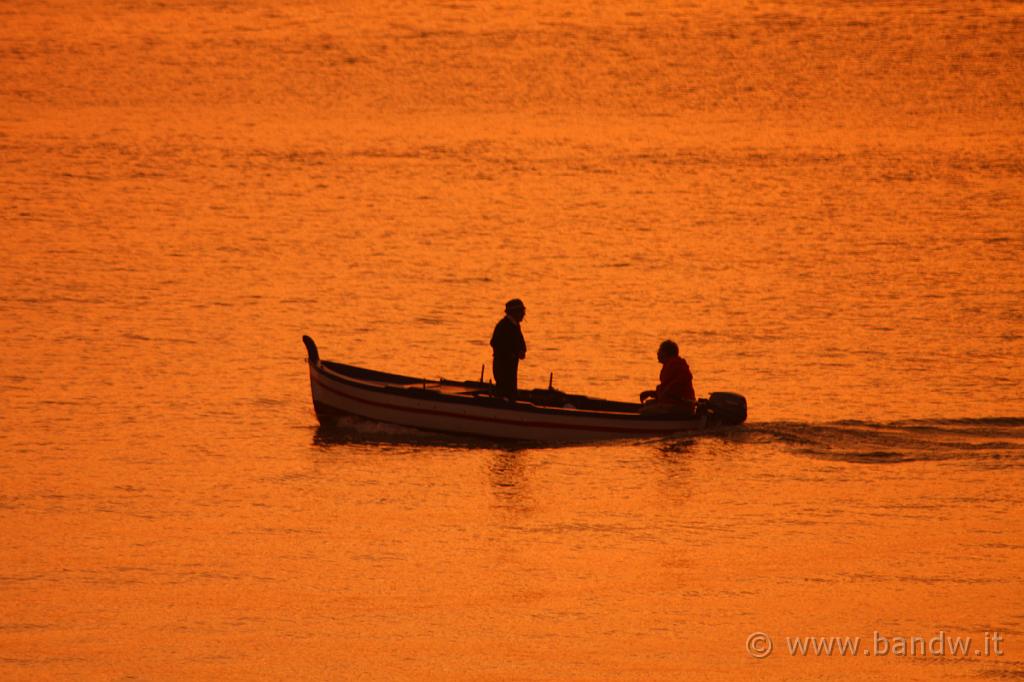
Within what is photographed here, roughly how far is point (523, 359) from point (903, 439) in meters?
6.10

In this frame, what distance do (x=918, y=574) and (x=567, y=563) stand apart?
138 inches

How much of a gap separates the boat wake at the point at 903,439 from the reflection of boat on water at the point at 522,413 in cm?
114

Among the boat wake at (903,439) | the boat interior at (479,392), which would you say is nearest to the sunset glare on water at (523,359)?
the boat wake at (903,439)

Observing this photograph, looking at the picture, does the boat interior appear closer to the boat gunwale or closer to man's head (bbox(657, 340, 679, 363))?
the boat gunwale

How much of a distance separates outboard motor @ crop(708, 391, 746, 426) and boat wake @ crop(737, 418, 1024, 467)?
77 cm

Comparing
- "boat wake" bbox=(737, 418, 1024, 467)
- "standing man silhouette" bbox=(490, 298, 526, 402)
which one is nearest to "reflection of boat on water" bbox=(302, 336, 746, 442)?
"standing man silhouette" bbox=(490, 298, 526, 402)

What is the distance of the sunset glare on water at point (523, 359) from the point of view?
16.2 meters

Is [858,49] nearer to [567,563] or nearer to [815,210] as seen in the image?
[815,210]

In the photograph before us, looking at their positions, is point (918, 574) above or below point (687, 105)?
below

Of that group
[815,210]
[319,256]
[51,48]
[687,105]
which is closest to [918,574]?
[319,256]

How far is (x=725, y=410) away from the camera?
74.7 ft

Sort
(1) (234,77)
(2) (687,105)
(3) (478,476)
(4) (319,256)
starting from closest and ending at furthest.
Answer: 1. (3) (478,476)
2. (4) (319,256)
3. (2) (687,105)
4. (1) (234,77)

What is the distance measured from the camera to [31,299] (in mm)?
35438

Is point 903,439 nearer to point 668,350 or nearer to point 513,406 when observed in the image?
point 668,350
